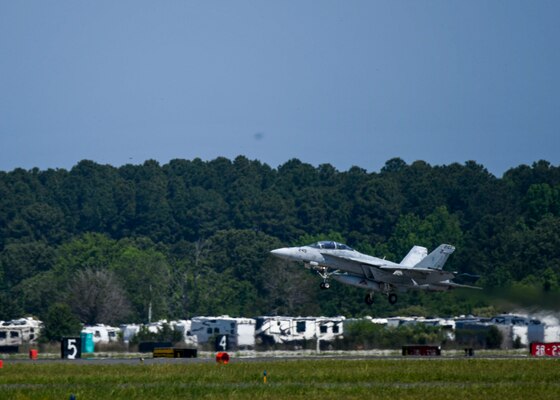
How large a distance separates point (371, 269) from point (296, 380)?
28700mm

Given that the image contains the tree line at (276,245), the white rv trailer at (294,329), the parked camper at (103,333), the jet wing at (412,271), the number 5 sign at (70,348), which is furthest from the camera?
the tree line at (276,245)

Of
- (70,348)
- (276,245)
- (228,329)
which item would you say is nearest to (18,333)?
(228,329)

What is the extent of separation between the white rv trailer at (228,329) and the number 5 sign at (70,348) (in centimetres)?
1839

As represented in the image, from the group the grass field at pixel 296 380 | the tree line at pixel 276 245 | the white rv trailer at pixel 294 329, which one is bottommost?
the grass field at pixel 296 380

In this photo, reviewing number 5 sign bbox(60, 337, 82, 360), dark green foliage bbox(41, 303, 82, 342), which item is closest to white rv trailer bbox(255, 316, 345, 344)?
dark green foliage bbox(41, 303, 82, 342)

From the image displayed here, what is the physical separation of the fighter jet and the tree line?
253cm

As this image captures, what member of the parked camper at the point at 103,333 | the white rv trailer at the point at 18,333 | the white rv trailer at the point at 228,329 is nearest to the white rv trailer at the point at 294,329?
the white rv trailer at the point at 228,329

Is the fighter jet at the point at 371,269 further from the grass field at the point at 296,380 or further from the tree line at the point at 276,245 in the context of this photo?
the grass field at the point at 296,380

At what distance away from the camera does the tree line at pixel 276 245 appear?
394ft

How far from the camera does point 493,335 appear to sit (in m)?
84.2

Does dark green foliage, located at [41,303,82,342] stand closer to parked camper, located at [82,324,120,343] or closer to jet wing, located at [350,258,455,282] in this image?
parked camper, located at [82,324,120,343]

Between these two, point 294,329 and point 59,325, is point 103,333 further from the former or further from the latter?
point 294,329

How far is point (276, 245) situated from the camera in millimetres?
153500

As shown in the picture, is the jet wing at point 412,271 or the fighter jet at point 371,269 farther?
the jet wing at point 412,271
